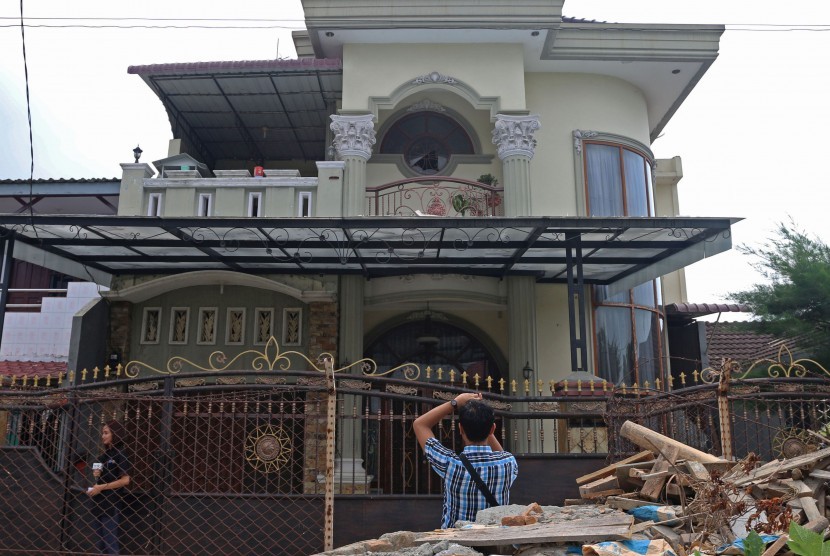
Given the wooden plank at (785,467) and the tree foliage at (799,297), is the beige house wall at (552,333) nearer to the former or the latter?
the tree foliage at (799,297)

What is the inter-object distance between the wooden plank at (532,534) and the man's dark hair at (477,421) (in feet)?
1.82

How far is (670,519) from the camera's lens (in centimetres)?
450

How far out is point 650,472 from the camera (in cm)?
573

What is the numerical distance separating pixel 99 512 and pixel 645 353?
32.0ft

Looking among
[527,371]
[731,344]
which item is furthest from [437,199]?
[731,344]

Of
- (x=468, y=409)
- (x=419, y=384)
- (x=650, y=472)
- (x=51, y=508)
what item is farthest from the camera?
(x=51, y=508)

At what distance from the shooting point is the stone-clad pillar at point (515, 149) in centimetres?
1226

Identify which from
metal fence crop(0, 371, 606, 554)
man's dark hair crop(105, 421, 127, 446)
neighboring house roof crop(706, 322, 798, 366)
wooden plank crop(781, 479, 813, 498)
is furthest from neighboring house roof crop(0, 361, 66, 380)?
neighboring house roof crop(706, 322, 798, 366)

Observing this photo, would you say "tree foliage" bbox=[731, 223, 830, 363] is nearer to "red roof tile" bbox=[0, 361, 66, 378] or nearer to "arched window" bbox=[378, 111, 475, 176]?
"arched window" bbox=[378, 111, 475, 176]

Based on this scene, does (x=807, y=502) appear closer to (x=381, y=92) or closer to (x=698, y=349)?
(x=381, y=92)

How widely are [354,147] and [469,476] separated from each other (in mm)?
8802

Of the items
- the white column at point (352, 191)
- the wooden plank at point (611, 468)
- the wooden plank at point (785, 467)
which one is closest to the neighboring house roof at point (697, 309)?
the white column at point (352, 191)

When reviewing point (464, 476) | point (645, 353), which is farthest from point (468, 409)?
point (645, 353)

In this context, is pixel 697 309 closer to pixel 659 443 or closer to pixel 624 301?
pixel 624 301
